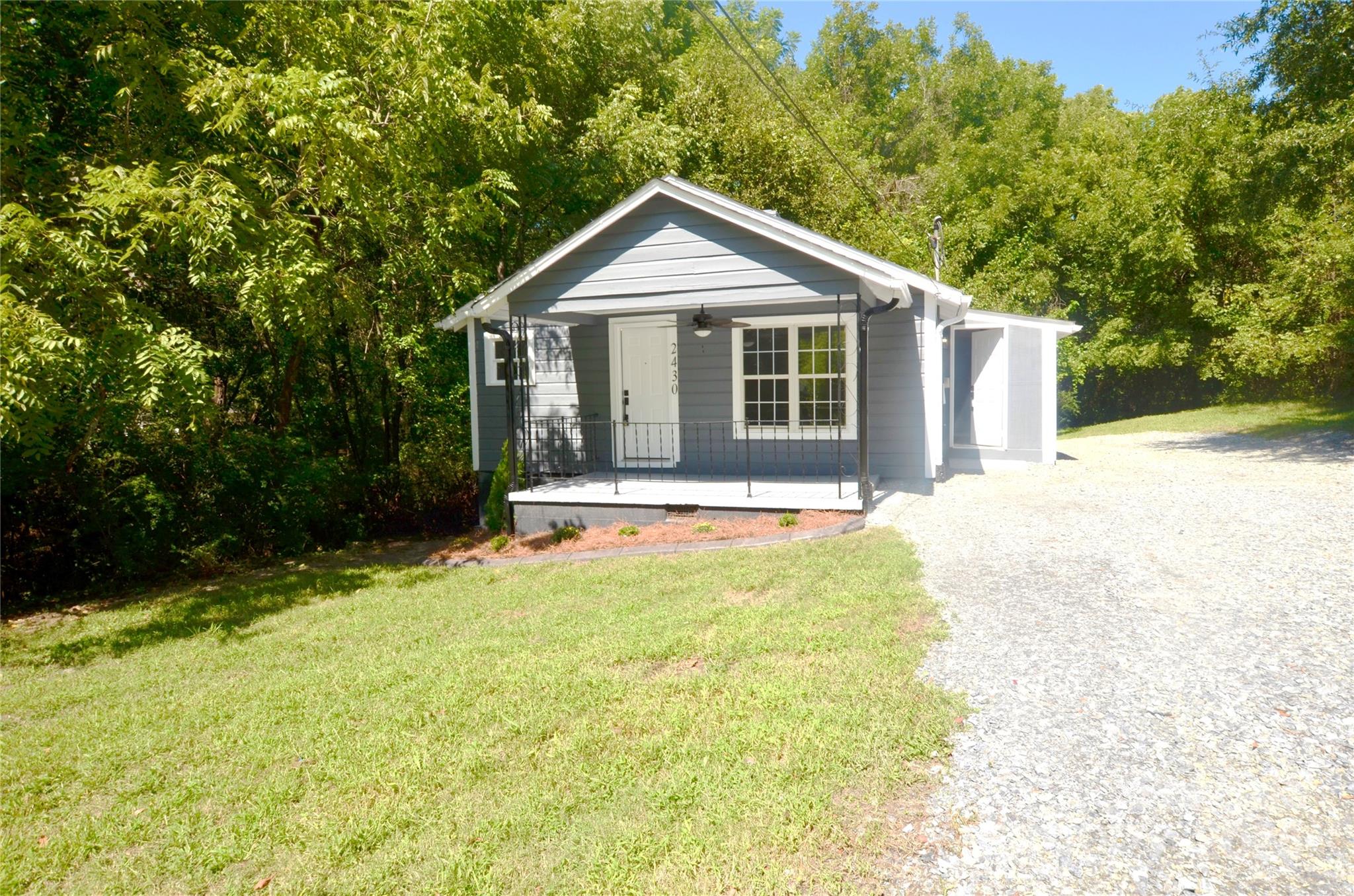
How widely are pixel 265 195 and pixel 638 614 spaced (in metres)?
6.69

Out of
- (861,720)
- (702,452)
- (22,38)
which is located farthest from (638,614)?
(22,38)

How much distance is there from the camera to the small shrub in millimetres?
9953

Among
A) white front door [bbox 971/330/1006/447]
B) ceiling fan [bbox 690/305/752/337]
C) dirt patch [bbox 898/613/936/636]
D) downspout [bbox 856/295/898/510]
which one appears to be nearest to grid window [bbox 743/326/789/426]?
ceiling fan [bbox 690/305/752/337]

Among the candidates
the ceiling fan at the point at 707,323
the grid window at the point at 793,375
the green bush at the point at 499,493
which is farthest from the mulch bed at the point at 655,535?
the ceiling fan at the point at 707,323

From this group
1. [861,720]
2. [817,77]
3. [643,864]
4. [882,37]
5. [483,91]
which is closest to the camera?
[643,864]

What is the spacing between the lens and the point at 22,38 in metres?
8.20

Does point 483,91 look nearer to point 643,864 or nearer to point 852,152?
point 643,864

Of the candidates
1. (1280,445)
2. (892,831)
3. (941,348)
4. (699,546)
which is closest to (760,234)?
(699,546)

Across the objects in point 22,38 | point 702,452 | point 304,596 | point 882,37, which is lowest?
point 304,596

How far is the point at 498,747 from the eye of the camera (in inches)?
Result: 156

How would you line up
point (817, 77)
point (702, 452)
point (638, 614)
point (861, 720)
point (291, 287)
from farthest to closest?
point (817, 77) → point (702, 452) → point (291, 287) → point (638, 614) → point (861, 720)

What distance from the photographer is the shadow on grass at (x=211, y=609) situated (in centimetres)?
705

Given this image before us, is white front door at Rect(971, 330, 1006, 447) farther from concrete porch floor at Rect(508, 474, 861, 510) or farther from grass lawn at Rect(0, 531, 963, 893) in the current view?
grass lawn at Rect(0, 531, 963, 893)

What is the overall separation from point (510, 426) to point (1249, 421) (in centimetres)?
1842
